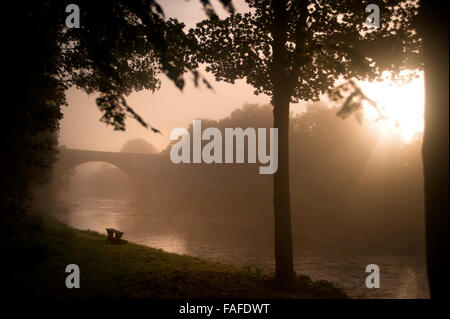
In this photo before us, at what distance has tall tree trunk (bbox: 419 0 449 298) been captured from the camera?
4199 millimetres

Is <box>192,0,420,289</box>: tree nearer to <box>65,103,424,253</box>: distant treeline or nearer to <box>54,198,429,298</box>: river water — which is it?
<box>54,198,429,298</box>: river water

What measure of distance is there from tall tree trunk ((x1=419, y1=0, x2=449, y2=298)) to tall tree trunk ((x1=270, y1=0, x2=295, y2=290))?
4.74 m

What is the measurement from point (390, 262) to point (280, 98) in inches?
709

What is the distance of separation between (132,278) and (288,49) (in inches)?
362

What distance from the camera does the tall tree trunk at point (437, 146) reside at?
420 cm

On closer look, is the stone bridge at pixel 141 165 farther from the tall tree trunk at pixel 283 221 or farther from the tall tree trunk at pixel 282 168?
the tall tree trunk at pixel 283 221

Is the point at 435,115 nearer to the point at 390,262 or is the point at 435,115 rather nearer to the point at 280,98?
the point at 280,98

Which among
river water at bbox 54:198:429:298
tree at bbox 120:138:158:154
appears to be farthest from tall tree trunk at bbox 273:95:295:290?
tree at bbox 120:138:158:154

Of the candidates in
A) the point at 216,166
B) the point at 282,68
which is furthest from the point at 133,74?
the point at 216,166

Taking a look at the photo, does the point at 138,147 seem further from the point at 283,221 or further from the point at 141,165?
the point at 283,221

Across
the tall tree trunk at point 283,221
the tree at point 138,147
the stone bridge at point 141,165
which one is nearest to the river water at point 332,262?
the tall tree trunk at point 283,221

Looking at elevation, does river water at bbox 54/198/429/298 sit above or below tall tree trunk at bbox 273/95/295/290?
below

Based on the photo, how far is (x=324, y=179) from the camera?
1549 inches
